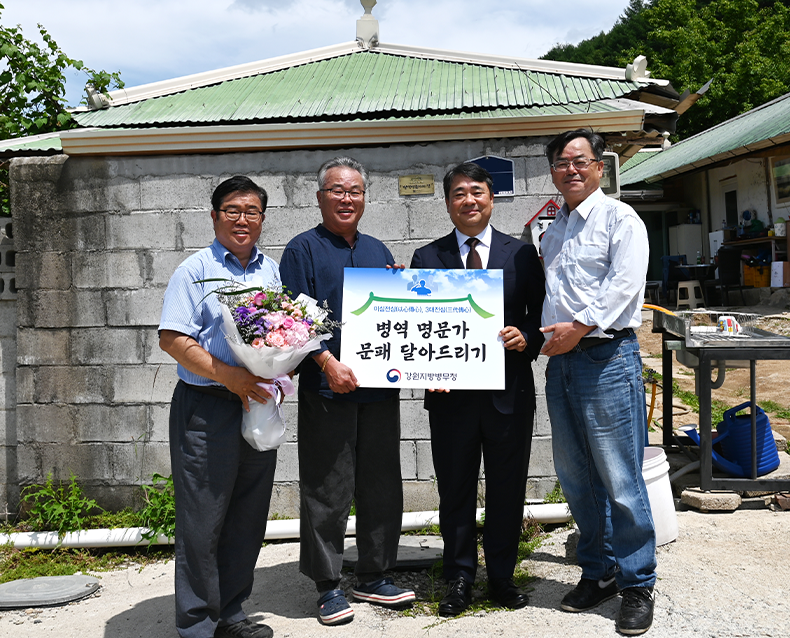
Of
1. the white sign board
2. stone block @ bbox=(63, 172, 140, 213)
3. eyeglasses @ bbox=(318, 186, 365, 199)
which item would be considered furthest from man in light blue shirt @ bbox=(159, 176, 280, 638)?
stone block @ bbox=(63, 172, 140, 213)

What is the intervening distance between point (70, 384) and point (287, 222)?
6.70ft

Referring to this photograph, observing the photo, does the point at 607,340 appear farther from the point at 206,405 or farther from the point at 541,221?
the point at 206,405

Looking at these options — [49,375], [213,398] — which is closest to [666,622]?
[213,398]

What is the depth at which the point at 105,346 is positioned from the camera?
4891 mm

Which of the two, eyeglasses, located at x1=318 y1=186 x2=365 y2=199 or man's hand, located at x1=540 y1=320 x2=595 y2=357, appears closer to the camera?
man's hand, located at x1=540 y1=320 x2=595 y2=357

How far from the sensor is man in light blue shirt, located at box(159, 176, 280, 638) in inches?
116

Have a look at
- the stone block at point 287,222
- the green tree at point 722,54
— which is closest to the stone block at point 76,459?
the stone block at point 287,222

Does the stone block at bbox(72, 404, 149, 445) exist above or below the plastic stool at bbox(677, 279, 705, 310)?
below

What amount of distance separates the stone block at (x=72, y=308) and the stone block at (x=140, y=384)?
0.41 metres

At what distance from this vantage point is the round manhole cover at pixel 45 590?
3857mm

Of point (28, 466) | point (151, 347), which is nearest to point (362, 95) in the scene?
point (151, 347)

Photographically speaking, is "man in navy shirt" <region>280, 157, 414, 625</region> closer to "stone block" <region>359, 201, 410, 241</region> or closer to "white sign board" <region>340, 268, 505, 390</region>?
"white sign board" <region>340, 268, 505, 390</region>

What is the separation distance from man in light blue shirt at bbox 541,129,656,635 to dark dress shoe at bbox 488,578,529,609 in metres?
0.49

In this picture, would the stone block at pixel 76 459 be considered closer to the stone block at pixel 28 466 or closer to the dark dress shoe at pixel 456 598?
the stone block at pixel 28 466
